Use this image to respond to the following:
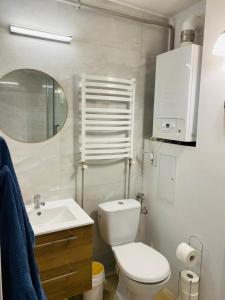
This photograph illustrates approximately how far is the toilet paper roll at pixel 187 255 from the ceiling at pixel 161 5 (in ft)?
6.70

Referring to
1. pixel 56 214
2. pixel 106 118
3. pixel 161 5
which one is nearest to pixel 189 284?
pixel 56 214

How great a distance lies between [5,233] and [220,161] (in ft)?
4.73

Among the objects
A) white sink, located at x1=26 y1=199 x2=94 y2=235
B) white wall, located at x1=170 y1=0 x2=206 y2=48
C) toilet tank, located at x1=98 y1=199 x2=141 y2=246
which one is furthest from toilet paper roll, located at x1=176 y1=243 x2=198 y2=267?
white wall, located at x1=170 y1=0 x2=206 y2=48

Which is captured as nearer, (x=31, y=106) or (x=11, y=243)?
(x=11, y=243)

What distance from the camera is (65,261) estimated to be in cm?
158

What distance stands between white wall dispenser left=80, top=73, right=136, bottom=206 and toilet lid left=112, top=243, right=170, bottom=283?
0.78 m

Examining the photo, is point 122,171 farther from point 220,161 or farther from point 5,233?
point 5,233

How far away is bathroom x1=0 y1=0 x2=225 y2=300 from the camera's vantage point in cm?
→ 168

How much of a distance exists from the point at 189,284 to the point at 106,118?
147cm

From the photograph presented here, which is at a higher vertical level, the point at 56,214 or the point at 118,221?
the point at 56,214

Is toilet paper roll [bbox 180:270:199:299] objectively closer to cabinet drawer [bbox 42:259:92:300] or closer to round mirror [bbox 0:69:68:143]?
cabinet drawer [bbox 42:259:92:300]

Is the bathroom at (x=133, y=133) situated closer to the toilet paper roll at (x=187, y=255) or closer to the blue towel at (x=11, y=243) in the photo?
the toilet paper roll at (x=187, y=255)

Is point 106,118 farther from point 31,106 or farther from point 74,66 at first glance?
point 31,106

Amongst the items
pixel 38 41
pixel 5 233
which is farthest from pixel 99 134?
pixel 5 233
